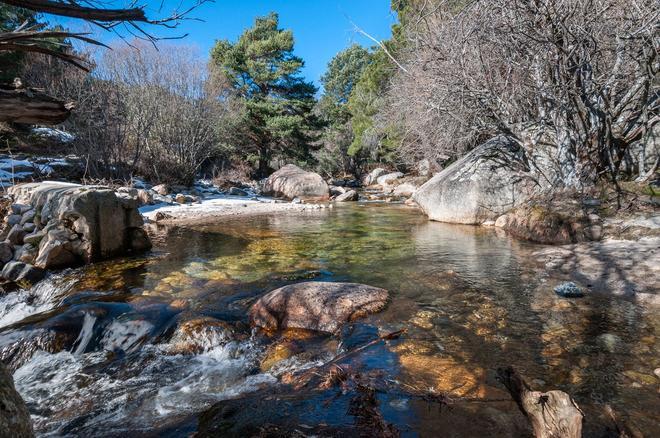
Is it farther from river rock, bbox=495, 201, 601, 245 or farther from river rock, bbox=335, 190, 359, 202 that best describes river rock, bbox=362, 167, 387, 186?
river rock, bbox=495, 201, 601, 245

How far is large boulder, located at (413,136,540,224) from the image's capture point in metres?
9.16

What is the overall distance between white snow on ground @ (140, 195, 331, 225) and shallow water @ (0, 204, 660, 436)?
15.1ft

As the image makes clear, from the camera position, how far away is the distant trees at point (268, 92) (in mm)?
22219

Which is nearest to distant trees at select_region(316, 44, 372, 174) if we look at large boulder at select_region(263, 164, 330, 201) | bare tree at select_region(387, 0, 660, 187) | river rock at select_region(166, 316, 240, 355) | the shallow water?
large boulder at select_region(263, 164, 330, 201)

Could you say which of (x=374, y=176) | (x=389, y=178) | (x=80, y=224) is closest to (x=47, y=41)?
(x=80, y=224)

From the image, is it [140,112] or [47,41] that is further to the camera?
[140,112]

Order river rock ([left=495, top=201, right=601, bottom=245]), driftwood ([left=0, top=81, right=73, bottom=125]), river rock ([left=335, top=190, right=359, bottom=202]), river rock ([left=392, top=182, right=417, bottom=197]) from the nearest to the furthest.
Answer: driftwood ([left=0, top=81, right=73, bottom=125]) < river rock ([left=495, top=201, right=601, bottom=245]) < river rock ([left=335, top=190, right=359, bottom=202]) < river rock ([left=392, top=182, right=417, bottom=197])

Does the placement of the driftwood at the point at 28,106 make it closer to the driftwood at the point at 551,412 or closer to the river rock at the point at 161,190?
the driftwood at the point at 551,412

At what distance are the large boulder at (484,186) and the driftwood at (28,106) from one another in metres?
8.88

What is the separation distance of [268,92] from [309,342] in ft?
75.6

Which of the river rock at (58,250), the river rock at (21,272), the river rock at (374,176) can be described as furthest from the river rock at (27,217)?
the river rock at (374,176)

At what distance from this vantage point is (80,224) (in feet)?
19.6

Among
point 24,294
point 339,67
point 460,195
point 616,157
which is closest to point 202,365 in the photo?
point 24,294

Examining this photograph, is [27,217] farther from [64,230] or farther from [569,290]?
[569,290]
